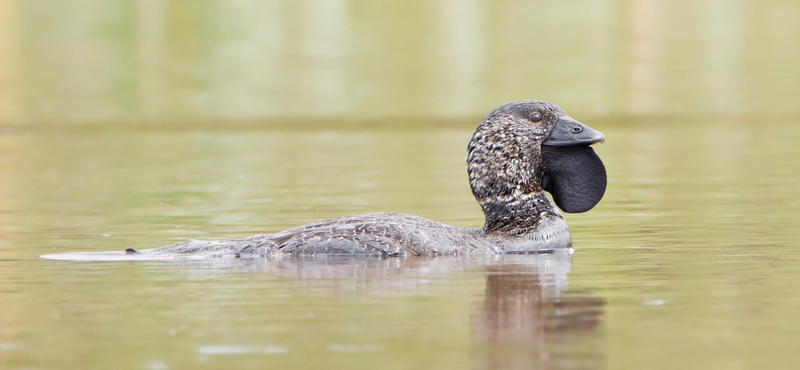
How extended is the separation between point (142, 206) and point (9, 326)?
9880mm

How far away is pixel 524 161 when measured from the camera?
12.1m

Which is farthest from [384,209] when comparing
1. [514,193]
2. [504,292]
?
[504,292]

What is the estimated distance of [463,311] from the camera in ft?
29.2

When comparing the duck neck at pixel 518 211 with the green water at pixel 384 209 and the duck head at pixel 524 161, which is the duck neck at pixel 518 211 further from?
the green water at pixel 384 209

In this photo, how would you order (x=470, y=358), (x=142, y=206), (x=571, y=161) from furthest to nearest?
(x=142, y=206) < (x=571, y=161) < (x=470, y=358)

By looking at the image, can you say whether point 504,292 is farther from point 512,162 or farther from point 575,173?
point 575,173

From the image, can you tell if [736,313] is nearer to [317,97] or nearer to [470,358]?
[470,358]

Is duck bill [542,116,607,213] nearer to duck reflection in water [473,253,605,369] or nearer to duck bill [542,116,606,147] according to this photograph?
duck bill [542,116,606,147]

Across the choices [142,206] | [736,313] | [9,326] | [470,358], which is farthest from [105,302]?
[142,206]

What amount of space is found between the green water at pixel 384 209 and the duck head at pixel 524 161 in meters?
0.67

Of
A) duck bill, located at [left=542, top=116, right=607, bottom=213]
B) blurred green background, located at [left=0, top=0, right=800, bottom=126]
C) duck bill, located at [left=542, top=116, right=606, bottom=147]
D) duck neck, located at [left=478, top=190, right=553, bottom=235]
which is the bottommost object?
duck neck, located at [left=478, top=190, right=553, bottom=235]

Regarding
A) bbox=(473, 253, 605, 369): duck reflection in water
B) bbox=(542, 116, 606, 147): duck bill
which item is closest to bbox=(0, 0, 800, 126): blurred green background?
bbox=(542, 116, 606, 147): duck bill

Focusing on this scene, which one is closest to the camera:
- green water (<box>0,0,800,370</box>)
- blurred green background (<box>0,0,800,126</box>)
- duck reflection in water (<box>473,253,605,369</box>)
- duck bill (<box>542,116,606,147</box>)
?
duck reflection in water (<box>473,253,605,369</box>)

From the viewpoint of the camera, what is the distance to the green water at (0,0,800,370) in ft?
26.0
